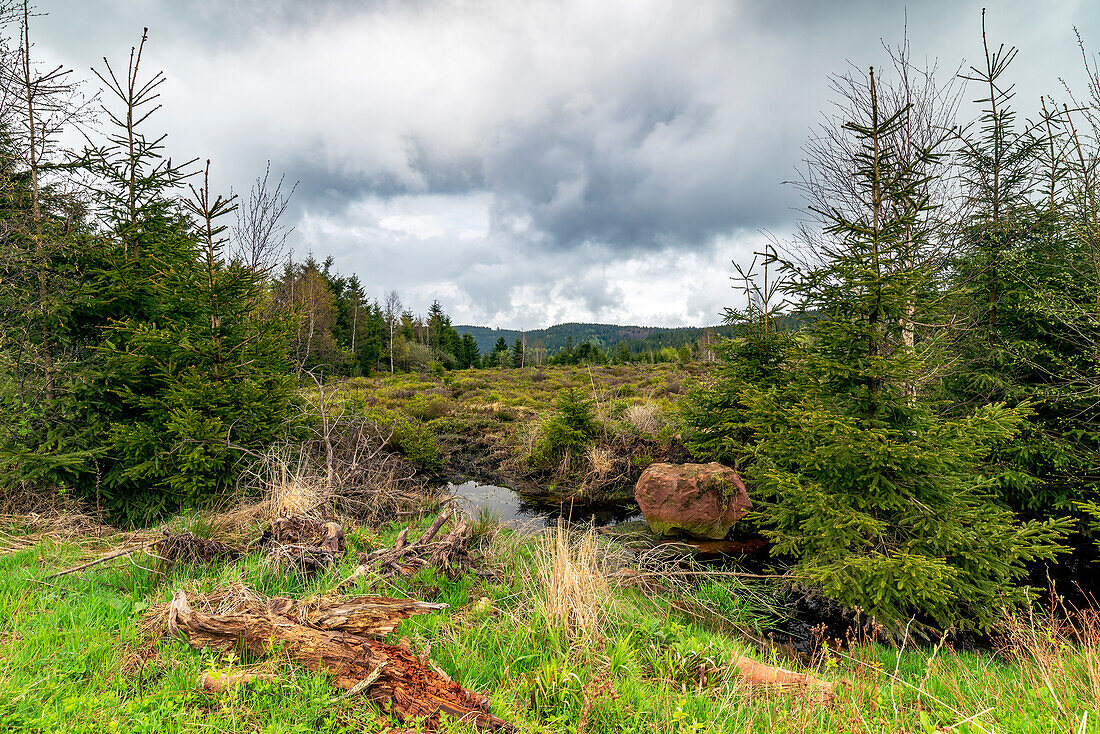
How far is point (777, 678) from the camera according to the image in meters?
2.85

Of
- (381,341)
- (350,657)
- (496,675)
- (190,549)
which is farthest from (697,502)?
(381,341)

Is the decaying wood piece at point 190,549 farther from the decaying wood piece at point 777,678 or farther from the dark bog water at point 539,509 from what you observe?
the decaying wood piece at point 777,678

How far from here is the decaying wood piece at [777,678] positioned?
8.36ft

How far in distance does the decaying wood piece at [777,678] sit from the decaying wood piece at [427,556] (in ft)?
8.22

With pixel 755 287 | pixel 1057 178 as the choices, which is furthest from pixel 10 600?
pixel 1057 178

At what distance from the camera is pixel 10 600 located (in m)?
3.01

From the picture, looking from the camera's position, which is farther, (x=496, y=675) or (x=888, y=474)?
(x=888, y=474)

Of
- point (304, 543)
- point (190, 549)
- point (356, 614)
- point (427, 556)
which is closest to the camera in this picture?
point (356, 614)

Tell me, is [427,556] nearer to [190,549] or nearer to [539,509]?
[190,549]

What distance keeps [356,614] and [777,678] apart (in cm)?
269

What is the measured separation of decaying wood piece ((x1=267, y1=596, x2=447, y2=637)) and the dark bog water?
5.40 metres

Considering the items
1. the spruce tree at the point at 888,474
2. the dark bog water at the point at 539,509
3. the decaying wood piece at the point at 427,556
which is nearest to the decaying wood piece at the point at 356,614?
the decaying wood piece at the point at 427,556

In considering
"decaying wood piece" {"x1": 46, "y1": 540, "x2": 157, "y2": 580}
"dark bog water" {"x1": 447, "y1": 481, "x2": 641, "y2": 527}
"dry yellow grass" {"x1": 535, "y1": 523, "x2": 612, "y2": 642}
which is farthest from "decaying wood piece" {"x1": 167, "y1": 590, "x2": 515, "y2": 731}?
"dark bog water" {"x1": 447, "y1": 481, "x2": 641, "y2": 527}

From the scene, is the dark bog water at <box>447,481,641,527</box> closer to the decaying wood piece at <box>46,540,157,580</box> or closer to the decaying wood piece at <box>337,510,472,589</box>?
the decaying wood piece at <box>337,510,472,589</box>
